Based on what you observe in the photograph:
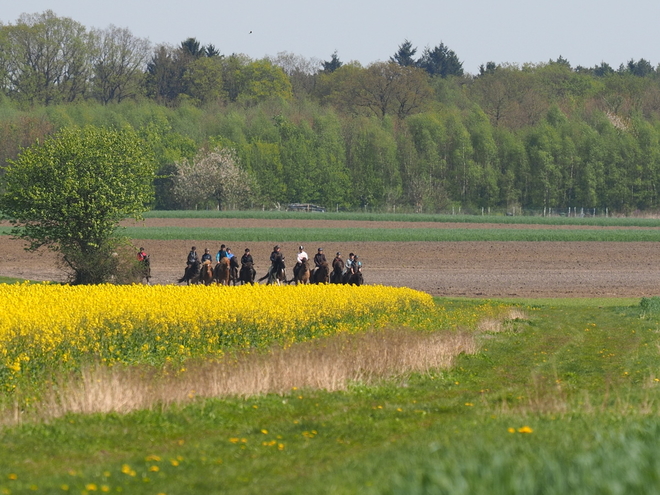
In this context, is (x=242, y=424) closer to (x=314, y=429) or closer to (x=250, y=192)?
(x=314, y=429)

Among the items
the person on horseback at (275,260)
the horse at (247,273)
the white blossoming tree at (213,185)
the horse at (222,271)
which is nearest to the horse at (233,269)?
the horse at (247,273)

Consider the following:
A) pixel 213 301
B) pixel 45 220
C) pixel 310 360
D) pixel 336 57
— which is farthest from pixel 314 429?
pixel 336 57

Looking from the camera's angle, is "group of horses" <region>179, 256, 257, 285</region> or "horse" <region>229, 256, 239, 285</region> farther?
"horse" <region>229, 256, 239, 285</region>

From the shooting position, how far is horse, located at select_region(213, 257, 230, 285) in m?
37.6

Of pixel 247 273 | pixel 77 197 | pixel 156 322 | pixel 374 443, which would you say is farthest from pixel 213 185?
pixel 374 443

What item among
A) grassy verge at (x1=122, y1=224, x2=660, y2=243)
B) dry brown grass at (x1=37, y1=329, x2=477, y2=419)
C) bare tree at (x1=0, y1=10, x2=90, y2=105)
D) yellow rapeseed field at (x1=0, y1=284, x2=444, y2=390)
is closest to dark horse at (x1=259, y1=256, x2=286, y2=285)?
yellow rapeseed field at (x1=0, y1=284, x2=444, y2=390)

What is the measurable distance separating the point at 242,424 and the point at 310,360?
3.43 m

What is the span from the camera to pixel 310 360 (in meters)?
15.5

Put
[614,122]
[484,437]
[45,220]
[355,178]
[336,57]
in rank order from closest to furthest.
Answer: [484,437] < [45,220] < [355,178] < [614,122] < [336,57]

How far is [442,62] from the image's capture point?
632 feet

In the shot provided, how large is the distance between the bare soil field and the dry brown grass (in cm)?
2183

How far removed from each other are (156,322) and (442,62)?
179 metres

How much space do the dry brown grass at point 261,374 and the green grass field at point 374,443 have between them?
36 centimetres

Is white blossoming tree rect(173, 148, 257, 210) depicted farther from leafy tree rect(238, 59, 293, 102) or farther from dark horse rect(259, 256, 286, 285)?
dark horse rect(259, 256, 286, 285)
